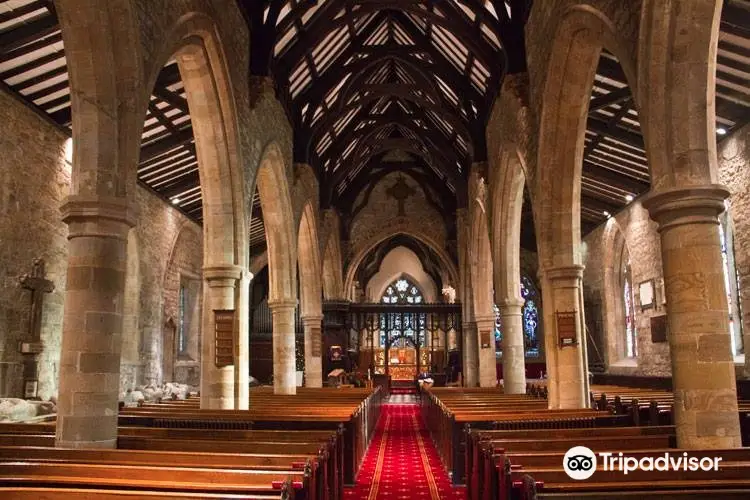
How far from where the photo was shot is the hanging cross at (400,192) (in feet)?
82.4

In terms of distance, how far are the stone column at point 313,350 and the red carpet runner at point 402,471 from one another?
6.26m

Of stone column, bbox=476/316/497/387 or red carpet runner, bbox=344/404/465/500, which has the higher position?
stone column, bbox=476/316/497/387

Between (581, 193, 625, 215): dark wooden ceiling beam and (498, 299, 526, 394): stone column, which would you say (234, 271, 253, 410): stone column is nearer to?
(498, 299, 526, 394): stone column

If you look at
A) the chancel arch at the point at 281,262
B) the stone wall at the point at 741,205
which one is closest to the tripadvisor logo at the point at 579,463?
the stone wall at the point at 741,205

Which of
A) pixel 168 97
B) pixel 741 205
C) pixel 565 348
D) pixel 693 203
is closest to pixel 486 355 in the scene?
pixel 741 205

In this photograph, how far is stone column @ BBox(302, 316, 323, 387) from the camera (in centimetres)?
1952

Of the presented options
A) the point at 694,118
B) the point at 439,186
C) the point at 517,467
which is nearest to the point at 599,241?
the point at 439,186

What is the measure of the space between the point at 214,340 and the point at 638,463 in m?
7.31

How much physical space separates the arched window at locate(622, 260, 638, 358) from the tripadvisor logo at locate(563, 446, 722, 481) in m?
15.2

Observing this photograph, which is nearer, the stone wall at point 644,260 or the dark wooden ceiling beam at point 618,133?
the stone wall at point 644,260

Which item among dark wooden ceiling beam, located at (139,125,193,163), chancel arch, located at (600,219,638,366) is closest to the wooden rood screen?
chancel arch, located at (600,219,638,366)

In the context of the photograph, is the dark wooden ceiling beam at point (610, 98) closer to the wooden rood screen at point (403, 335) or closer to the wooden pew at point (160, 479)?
the wooden pew at point (160, 479)

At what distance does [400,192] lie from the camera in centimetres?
2511

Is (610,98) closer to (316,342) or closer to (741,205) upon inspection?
(741,205)
